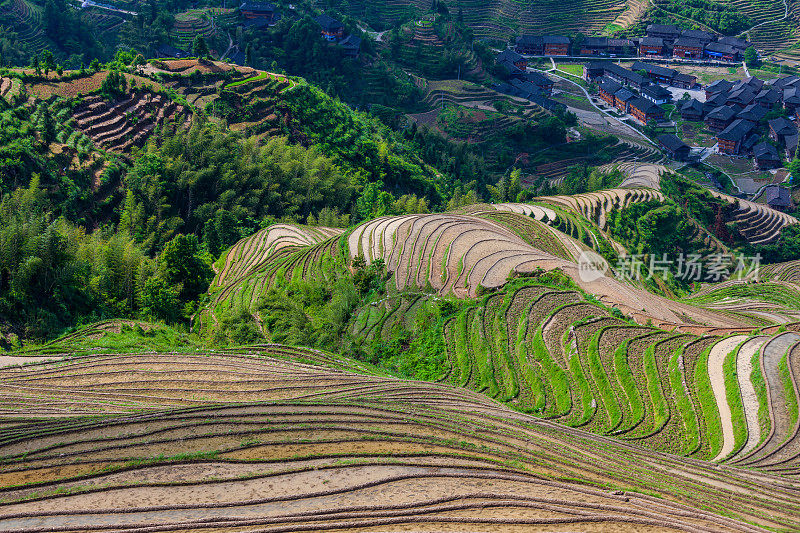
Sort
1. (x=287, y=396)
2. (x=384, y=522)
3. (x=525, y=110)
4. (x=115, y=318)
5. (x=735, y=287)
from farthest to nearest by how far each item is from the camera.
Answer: (x=525, y=110), (x=735, y=287), (x=115, y=318), (x=287, y=396), (x=384, y=522)

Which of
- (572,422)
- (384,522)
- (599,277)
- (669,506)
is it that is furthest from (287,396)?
(599,277)

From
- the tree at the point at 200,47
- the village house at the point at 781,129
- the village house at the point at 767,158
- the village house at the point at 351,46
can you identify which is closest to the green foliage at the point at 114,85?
the tree at the point at 200,47

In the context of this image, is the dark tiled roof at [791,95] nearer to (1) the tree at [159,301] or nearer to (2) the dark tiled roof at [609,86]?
(2) the dark tiled roof at [609,86]

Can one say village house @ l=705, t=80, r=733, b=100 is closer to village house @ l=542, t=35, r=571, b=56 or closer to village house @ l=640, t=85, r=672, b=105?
village house @ l=640, t=85, r=672, b=105

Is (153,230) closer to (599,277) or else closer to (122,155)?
(122,155)

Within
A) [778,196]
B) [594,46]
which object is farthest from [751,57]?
[778,196]

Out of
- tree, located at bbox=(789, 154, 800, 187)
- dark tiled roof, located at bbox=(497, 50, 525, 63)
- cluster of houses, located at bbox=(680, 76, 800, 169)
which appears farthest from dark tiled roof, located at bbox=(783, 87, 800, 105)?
dark tiled roof, located at bbox=(497, 50, 525, 63)
